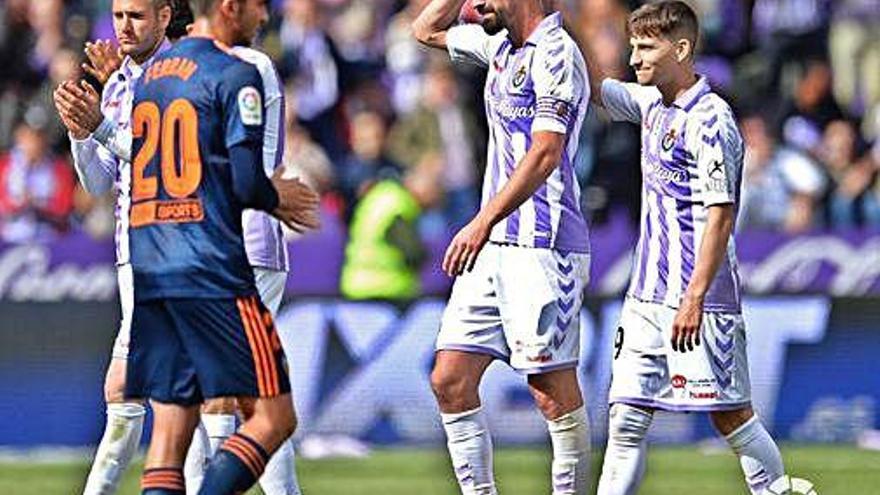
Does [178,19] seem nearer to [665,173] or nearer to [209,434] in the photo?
[209,434]

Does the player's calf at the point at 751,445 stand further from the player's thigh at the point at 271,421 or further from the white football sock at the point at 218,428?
the player's thigh at the point at 271,421

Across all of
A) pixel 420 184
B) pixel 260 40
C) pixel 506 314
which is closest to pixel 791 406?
pixel 420 184

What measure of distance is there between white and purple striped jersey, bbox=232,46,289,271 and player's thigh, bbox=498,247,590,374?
100cm

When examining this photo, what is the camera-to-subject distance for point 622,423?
1030 centimetres

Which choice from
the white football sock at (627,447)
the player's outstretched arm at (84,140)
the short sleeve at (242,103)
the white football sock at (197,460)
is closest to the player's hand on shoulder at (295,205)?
the short sleeve at (242,103)

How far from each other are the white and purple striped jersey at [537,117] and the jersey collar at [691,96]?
0.44m

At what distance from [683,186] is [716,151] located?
0.83 feet

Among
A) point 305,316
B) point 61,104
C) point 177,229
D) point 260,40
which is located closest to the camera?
point 177,229

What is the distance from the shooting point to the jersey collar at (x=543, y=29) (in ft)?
34.6

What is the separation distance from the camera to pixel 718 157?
397 inches

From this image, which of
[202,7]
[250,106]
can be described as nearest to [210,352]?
[250,106]

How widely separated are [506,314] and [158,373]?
6.95 ft

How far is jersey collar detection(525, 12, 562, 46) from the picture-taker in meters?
10.5

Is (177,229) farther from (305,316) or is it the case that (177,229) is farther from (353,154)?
(353,154)
